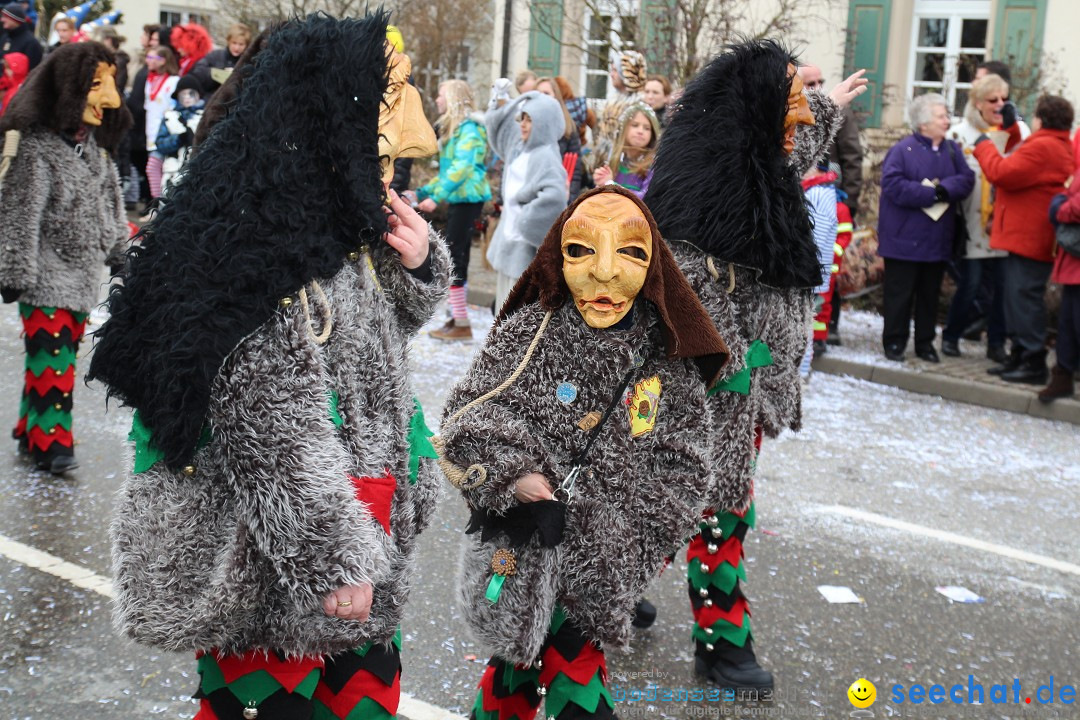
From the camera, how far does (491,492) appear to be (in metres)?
2.95

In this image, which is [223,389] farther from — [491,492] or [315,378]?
[491,492]

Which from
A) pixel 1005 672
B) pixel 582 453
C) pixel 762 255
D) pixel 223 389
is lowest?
pixel 1005 672

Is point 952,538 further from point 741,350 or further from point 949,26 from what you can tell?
point 949,26

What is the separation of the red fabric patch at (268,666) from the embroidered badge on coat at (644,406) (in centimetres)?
103

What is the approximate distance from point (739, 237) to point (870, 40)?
15628 mm

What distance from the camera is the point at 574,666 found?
3070 millimetres

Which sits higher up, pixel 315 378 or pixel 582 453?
pixel 315 378

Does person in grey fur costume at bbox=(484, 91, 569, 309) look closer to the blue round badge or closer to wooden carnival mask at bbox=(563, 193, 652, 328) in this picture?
wooden carnival mask at bbox=(563, 193, 652, 328)

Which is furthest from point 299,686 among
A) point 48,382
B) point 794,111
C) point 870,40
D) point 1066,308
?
point 870,40

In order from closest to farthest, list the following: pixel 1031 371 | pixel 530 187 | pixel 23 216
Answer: pixel 23 216, pixel 530 187, pixel 1031 371

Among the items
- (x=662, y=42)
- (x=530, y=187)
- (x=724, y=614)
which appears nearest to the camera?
(x=724, y=614)

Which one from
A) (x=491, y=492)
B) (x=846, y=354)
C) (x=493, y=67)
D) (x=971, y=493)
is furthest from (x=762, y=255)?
(x=493, y=67)

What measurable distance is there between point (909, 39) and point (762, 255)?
15809 millimetres

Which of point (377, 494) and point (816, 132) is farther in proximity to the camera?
point (816, 132)
